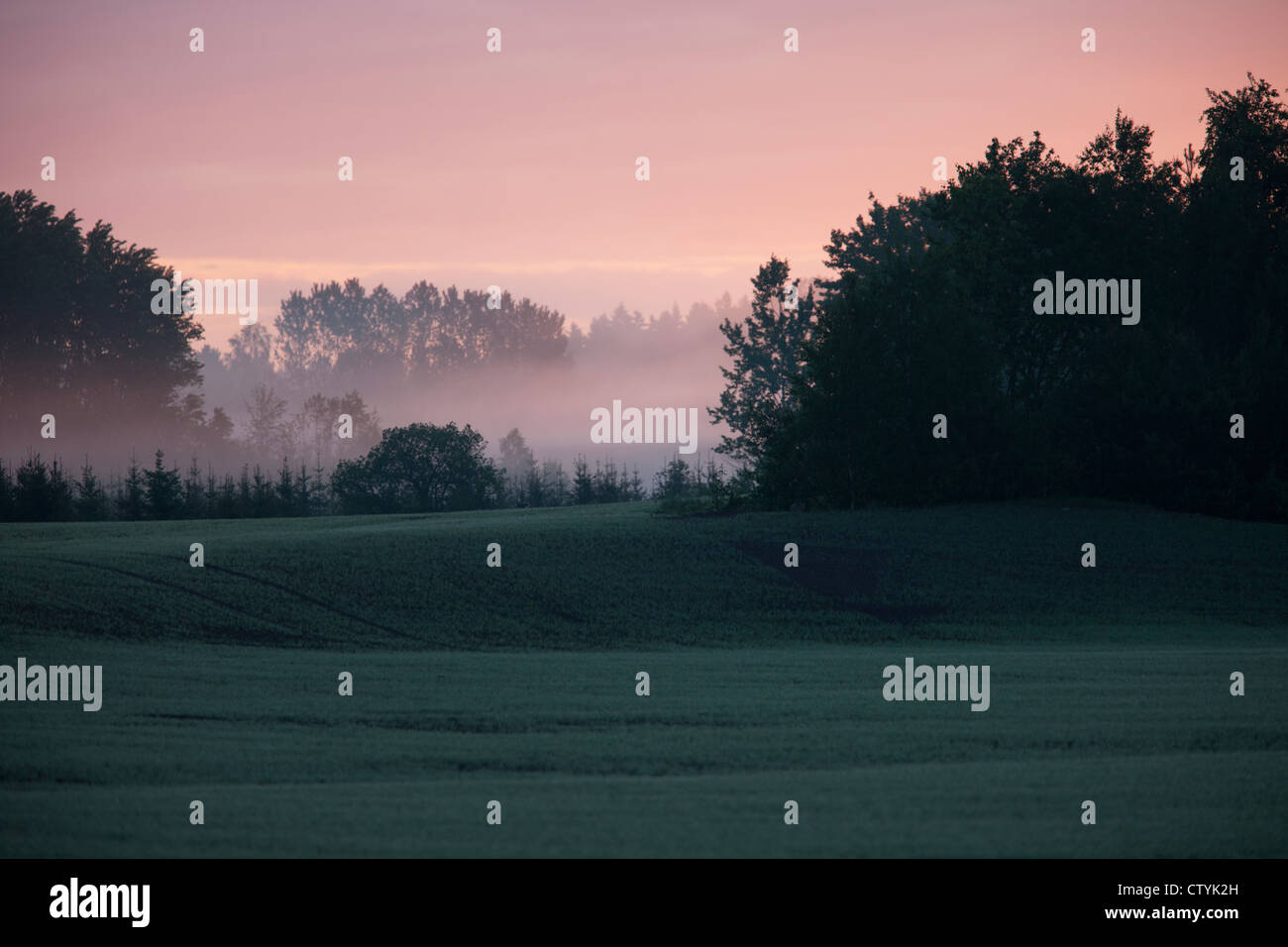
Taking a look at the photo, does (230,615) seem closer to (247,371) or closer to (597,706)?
(597,706)

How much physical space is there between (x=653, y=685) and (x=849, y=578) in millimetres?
10575

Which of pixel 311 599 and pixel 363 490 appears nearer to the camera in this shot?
pixel 311 599

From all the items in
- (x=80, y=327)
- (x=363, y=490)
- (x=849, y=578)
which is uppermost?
(x=80, y=327)

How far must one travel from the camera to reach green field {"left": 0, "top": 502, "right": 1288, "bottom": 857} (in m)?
6.91

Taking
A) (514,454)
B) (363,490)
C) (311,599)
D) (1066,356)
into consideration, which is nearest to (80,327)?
(514,454)

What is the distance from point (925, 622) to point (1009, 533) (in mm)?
6577

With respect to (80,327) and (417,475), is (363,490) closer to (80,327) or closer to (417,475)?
(417,475)

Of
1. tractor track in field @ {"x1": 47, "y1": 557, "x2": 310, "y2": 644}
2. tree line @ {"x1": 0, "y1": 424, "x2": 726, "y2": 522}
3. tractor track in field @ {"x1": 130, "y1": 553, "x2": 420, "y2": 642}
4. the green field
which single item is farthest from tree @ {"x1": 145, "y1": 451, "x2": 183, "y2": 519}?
tractor track in field @ {"x1": 47, "y1": 557, "x2": 310, "y2": 644}

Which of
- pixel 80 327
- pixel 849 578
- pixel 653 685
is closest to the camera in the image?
pixel 653 685

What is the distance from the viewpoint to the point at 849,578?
78.0ft

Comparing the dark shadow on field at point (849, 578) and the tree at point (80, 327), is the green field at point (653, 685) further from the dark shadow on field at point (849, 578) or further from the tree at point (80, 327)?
the tree at point (80, 327)

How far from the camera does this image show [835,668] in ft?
52.2

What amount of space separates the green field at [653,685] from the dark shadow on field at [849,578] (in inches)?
3.3

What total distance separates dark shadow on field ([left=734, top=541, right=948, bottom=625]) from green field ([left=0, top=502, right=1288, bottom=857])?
84mm
